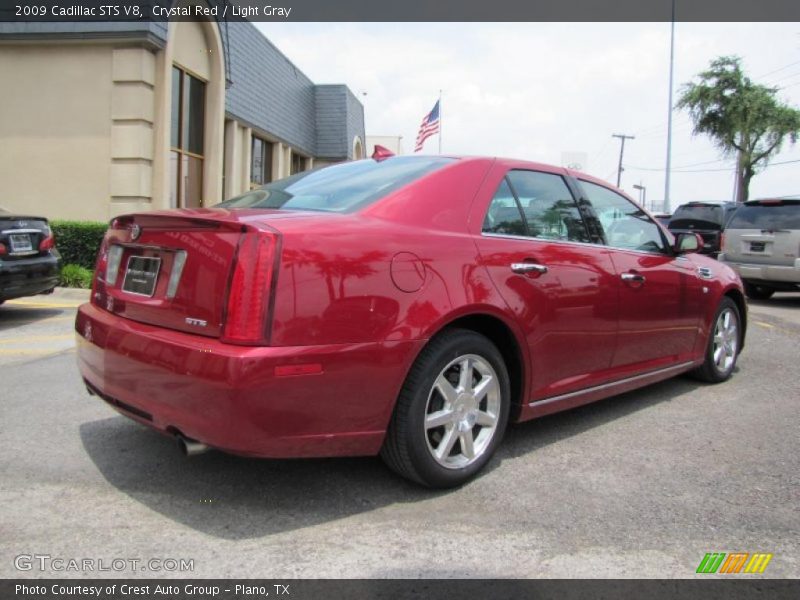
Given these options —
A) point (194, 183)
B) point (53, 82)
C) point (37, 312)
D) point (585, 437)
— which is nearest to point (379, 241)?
point (585, 437)

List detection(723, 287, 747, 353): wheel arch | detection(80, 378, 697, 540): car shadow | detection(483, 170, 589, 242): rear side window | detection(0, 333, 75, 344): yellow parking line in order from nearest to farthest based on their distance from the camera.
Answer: detection(80, 378, 697, 540): car shadow
detection(483, 170, 589, 242): rear side window
detection(723, 287, 747, 353): wheel arch
detection(0, 333, 75, 344): yellow parking line

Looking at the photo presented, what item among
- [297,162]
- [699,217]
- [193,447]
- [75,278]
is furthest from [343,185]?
[297,162]

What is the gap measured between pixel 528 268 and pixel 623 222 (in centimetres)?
Answer: 144

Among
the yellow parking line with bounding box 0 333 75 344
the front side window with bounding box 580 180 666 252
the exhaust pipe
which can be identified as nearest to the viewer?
the exhaust pipe

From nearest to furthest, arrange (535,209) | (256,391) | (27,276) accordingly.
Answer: (256,391)
(535,209)
(27,276)

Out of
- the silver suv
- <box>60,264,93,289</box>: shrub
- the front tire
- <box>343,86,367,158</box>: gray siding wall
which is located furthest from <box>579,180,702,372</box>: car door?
<box>343,86,367,158</box>: gray siding wall

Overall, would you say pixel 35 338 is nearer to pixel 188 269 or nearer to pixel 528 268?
pixel 188 269

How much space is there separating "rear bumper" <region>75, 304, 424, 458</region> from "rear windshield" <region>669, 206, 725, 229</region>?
14132 mm

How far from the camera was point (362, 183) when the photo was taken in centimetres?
337

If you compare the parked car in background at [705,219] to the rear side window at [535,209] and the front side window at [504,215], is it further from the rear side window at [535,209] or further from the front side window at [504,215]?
the front side window at [504,215]

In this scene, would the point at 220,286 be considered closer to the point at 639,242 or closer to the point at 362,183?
the point at 362,183

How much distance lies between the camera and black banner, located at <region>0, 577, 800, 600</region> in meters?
2.21

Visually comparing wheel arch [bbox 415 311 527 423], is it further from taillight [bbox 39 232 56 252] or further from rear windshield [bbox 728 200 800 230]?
rear windshield [bbox 728 200 800 230]

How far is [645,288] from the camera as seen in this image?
4.21 metres
